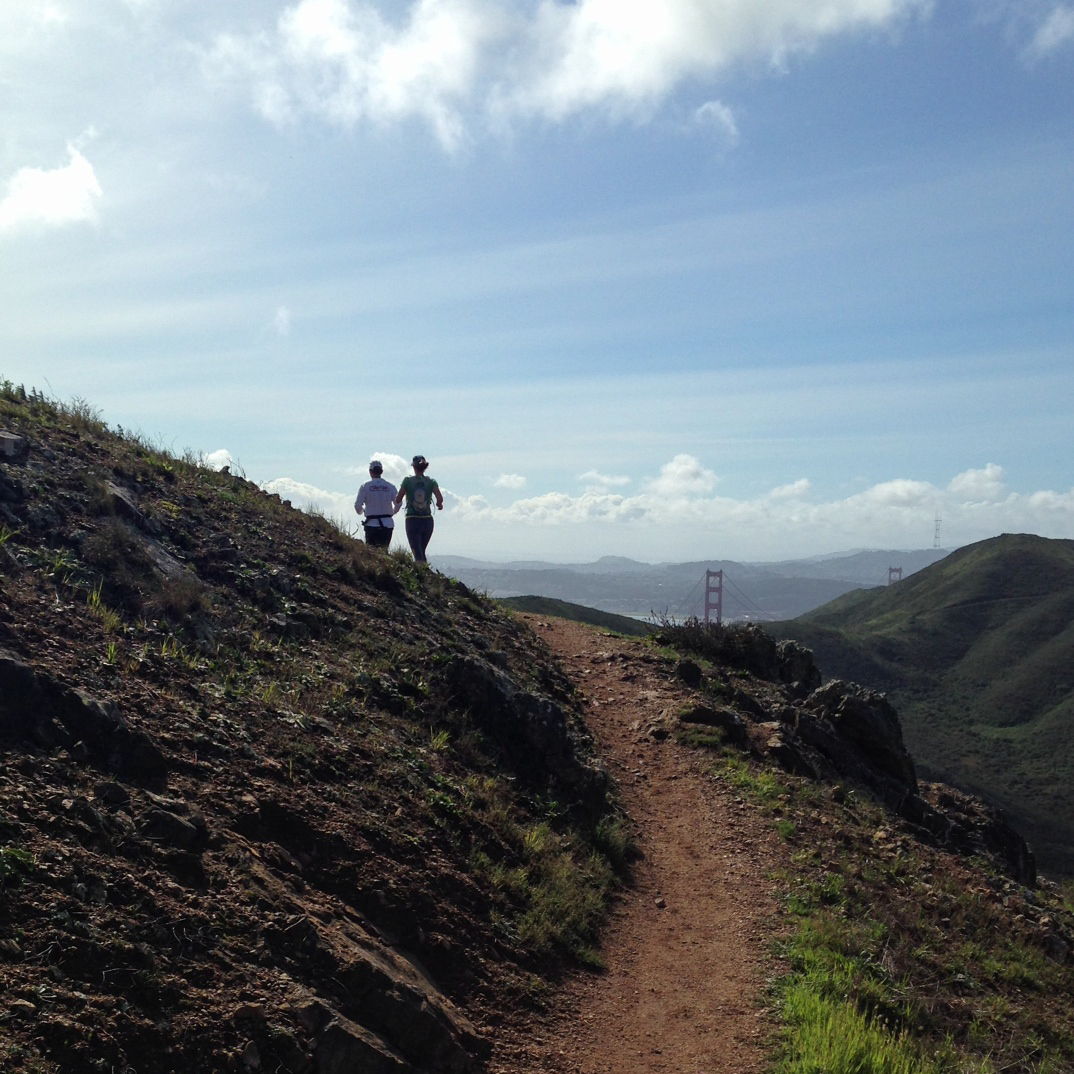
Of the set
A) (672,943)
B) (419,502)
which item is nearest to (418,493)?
(419,502)

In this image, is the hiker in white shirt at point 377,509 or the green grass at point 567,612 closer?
the hiker in white shirt at point 377,509

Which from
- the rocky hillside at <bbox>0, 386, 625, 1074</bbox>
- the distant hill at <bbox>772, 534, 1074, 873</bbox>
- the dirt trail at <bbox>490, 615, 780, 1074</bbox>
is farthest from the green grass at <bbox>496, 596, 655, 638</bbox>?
the distant hill at <bbox>772, 534, 1074, 873</bbox>

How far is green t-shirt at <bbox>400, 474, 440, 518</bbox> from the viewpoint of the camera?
1591 cm

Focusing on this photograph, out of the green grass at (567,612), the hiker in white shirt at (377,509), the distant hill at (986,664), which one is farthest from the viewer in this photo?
the distant hill at (986,664)

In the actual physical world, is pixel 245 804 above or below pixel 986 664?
above

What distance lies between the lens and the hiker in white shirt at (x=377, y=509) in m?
15.8

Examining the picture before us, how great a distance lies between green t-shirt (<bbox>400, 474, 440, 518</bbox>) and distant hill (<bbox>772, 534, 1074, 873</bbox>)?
31.8 m

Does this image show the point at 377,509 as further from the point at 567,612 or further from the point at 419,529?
the point at 567,612

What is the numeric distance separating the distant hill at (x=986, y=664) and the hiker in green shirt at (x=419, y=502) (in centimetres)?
3160

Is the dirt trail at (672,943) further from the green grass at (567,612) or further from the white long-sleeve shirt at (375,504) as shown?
the green grass at (567,612)

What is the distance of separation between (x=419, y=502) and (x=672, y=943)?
9.68 metres

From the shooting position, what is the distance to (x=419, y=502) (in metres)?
15.9

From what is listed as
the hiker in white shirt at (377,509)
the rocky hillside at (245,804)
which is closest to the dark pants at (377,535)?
the hiker in white shirt at (377,509)

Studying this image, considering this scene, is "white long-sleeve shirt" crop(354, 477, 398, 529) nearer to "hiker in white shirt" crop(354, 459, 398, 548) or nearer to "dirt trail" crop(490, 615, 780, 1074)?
"hiker in white shirt" crop(354, 459, 398, 548)
